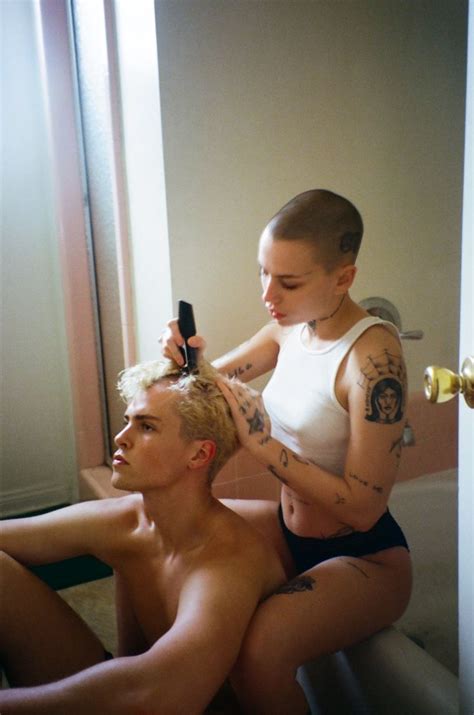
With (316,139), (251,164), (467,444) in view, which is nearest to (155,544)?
(467,444)

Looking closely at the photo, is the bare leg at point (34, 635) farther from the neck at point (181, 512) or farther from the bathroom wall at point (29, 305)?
the bathroom wall at point (29, 305)

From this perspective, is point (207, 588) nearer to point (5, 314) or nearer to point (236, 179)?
point (236, 179)

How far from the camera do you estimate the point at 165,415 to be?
3.35 ft

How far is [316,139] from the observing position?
1627 millimetres

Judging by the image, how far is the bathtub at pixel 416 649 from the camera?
1.02 meters

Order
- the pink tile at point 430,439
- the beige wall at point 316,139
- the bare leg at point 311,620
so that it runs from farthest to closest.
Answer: the pink tile at point 430,439 → the beige wall at point 316,139 → the bare leg at point 311,620

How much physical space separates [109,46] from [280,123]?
1.53 ft

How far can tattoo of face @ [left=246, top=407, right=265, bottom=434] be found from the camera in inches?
40.6

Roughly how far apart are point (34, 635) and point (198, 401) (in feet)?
1.58

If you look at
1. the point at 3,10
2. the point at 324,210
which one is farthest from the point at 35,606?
the point at 3,10

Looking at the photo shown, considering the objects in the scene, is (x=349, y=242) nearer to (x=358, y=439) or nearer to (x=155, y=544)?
(x=358, y=439)

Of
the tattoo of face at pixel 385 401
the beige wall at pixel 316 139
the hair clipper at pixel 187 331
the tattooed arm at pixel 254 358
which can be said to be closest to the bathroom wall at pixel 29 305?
the beige wall at pixel 316 139

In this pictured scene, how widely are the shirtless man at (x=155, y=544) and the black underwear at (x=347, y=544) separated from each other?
0.11 m

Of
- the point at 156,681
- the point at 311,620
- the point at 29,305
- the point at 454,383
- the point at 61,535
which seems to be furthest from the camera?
the point at 29,305
